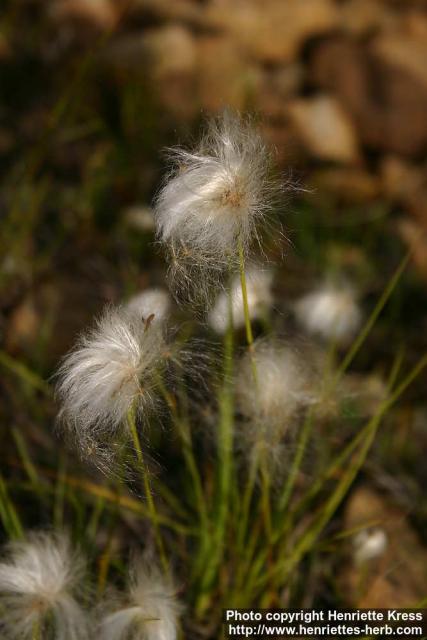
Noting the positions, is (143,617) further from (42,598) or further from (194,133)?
(194,133)

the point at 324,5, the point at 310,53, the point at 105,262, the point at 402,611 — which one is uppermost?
the point at 324,5

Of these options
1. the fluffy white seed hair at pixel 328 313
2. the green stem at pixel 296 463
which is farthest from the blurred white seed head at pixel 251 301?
the fluffy white seed hair at pixel 328 313

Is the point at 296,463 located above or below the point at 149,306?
below

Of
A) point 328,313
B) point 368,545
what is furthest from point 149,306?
point 328,313

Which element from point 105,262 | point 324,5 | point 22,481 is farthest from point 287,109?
point 22,481

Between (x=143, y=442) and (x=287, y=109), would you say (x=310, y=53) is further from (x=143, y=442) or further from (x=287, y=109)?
(x=143, y=442)

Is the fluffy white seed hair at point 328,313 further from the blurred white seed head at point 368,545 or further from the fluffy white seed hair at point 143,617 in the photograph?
the fluffy white seed hair at point 143,617
